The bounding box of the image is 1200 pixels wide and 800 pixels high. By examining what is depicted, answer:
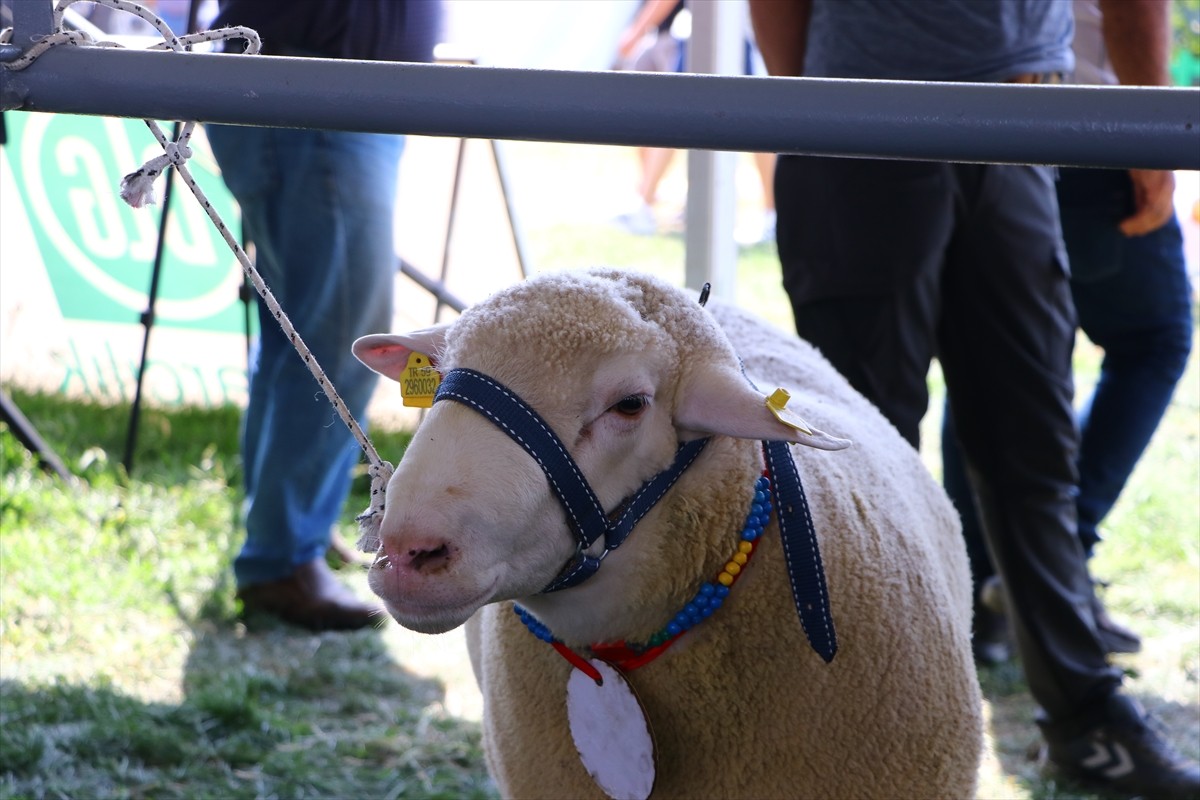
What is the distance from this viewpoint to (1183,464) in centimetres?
488

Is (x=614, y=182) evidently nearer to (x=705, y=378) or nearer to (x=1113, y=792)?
(x=1113, y=792)

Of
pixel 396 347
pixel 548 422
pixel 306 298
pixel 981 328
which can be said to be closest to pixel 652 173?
pixel 306 298

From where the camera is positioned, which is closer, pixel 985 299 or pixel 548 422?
pixel 548 422

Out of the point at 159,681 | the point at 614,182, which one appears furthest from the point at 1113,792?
the point at 614,182

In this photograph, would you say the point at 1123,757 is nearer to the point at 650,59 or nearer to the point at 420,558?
the point at 420,558

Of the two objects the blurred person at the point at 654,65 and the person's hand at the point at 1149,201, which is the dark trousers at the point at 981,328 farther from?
the blurred person at the point at 654,65

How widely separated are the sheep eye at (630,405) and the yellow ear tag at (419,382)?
0.86 feet

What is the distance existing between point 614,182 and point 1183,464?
7.01m

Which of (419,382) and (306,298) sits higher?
(419,382)

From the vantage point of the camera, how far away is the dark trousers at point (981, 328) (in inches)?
100

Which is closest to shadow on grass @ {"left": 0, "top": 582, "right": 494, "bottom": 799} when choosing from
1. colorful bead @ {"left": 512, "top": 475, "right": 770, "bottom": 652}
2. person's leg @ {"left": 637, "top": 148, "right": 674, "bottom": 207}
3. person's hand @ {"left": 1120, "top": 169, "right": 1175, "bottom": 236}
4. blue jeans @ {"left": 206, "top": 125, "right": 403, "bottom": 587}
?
blue jeans @ {"left": 206, "top": 125, "right": 403, "bottom": 587}

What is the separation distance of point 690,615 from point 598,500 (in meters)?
0.24

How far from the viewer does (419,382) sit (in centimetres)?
171

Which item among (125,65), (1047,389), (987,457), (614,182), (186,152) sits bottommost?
(614,182)
